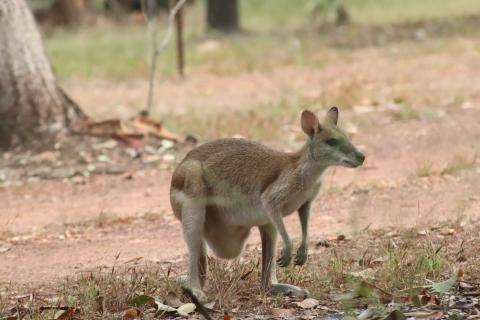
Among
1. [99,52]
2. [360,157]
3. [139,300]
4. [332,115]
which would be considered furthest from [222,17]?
[139,300]

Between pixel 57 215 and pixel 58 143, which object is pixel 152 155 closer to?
pixel 58 143

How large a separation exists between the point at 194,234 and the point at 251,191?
365 millimetres

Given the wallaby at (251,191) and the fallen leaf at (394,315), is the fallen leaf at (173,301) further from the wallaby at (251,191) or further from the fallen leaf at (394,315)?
the fallen leaf at (394,315)

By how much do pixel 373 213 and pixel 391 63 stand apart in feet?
26.2

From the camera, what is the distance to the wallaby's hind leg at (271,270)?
209 inches

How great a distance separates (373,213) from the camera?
745cm

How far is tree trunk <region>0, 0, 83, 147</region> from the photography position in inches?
386

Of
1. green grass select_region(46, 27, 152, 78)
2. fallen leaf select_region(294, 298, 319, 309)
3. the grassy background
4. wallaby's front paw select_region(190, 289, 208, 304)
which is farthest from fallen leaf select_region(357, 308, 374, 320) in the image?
green grass select_region(46, 27, 152, 78)

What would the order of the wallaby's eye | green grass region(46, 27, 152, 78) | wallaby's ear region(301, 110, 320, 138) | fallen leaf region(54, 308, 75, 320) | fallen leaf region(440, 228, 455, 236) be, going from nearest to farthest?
fallen leaf region(54, 308, 75, 320), the wallaby's eye, wallaby's ear region(301, 110, 320, 138), fallen leaf region(440, 228, 455, 236), green grass region(46, 27, 152, 78)

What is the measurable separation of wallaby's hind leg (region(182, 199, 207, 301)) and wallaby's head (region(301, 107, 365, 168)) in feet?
2.09

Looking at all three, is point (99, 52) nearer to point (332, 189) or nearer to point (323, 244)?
point (332, 189)

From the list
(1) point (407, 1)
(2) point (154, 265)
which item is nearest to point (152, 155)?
(2) point (154, 265)

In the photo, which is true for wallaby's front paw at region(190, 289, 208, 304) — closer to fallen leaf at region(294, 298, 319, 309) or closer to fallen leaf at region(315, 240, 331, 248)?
fallen leaf at region(294, 298, 319, 309)

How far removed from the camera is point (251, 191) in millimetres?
5355
